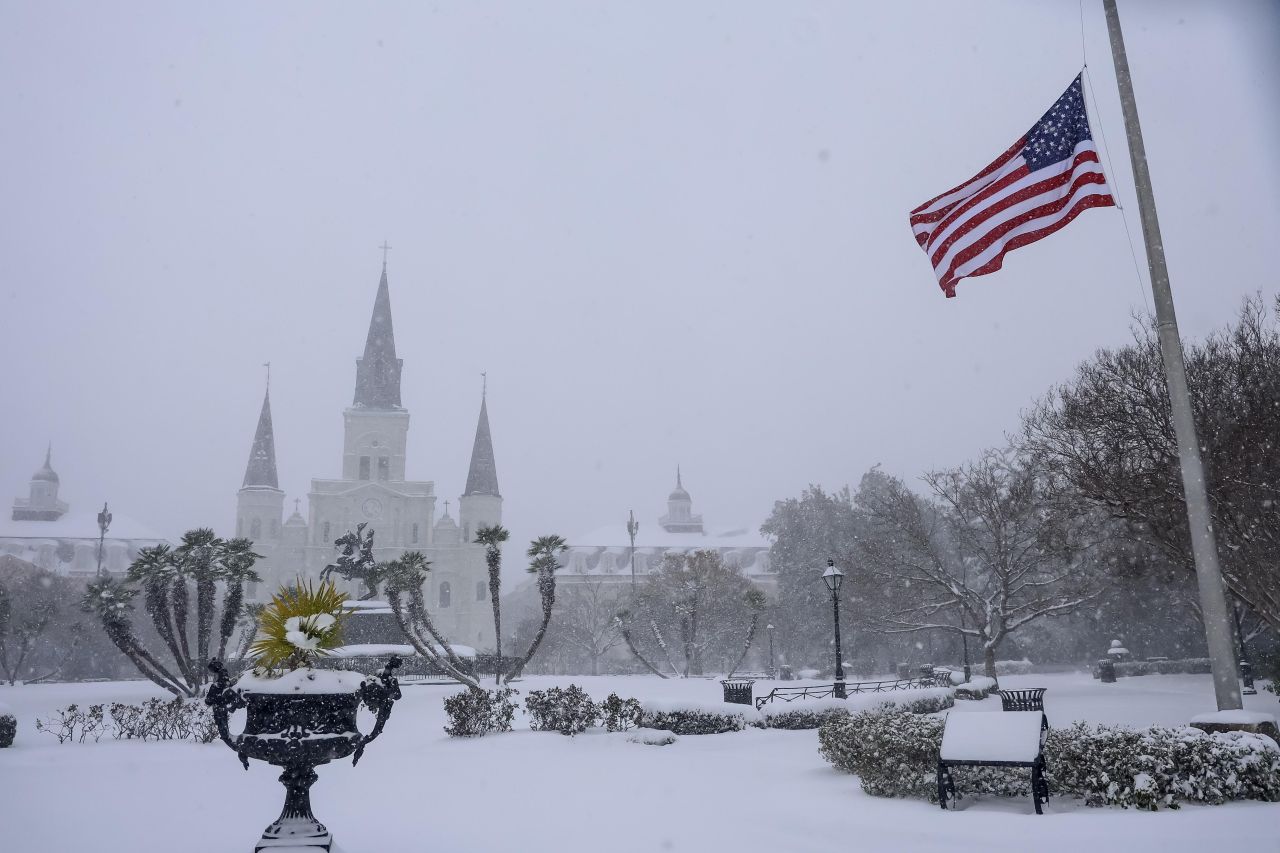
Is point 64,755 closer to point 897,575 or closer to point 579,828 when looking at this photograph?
point 579,828

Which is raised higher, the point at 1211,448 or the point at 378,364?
the point at 378,364

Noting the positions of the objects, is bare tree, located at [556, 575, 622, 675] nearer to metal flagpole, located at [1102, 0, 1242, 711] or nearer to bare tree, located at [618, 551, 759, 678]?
bare tree, located at [618, 551, 759, 678]

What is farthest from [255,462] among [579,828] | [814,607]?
[579,828]

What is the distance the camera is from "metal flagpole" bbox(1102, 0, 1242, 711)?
Result: 31.4 ft

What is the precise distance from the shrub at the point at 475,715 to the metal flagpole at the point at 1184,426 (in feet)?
43.8

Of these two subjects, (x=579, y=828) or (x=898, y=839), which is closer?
(x=898, y=839)

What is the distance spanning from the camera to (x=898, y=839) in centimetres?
837

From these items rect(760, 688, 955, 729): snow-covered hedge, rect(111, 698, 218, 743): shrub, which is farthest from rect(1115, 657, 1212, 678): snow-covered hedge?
rect(111, 698, 218, 743): shrub

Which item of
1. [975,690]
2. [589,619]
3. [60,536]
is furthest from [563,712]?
[60,536]

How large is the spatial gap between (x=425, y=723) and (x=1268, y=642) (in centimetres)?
4031

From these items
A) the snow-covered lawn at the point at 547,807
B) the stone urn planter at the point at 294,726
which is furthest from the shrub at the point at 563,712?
the stone urn planter at the point at 294,726

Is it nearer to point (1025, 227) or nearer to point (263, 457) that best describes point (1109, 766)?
point (1025, 227)

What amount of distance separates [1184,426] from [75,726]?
23876mm

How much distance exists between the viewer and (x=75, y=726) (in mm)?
21109
